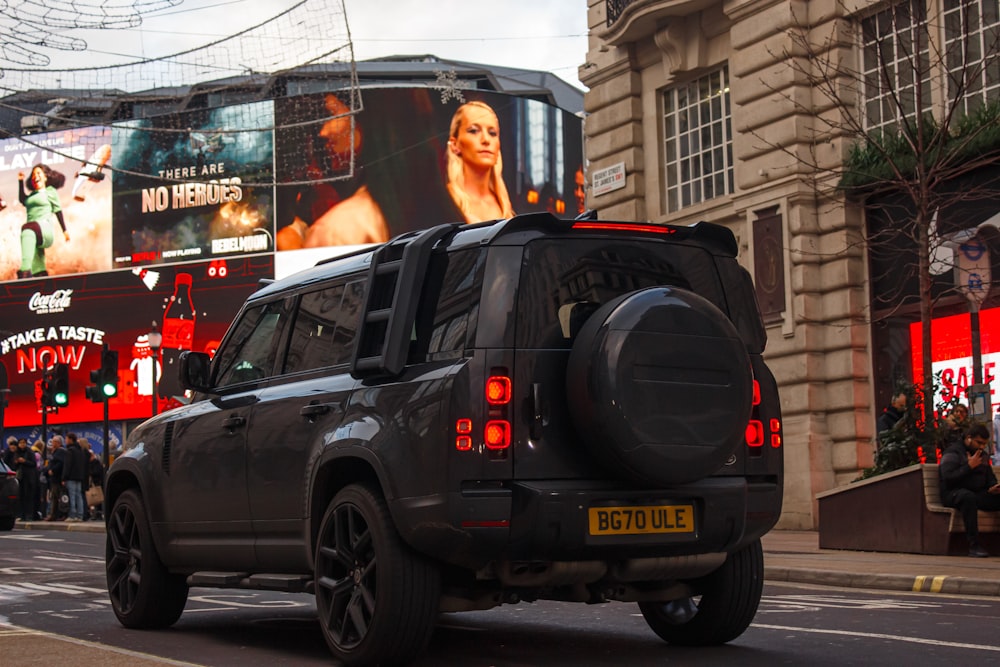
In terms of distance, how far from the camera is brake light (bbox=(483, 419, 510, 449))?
6102mm

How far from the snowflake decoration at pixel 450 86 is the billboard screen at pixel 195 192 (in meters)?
7.51

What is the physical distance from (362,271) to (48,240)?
6330cm

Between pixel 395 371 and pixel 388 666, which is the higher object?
pixel 395 371

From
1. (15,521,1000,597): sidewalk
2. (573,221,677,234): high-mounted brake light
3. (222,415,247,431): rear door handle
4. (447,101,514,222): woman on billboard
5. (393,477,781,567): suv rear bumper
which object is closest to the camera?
(393,477,781,567): suv rear bumper

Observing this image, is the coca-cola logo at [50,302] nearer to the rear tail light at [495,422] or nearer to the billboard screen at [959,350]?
the billboard screen at [959,350]

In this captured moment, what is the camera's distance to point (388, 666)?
6.36m

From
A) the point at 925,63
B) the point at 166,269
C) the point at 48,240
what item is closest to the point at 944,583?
the point at 925,63

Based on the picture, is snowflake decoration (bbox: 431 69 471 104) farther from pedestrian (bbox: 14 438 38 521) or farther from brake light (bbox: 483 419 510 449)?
brake light (bbox: 483 419 510 449)

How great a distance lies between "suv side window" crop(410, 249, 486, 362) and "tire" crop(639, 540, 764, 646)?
1777mm

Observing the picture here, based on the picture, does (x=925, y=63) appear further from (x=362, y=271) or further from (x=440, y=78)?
(x=440, y=78)

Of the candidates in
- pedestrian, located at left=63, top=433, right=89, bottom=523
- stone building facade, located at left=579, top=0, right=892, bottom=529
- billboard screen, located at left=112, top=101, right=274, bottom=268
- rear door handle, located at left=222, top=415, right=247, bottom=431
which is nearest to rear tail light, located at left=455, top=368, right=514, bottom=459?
rear door handle, located at left=222, top=415, right=247, bottom=431

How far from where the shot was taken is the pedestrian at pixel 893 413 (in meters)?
16.2

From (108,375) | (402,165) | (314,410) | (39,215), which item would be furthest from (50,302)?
(314,410)

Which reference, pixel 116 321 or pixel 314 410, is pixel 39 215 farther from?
pixel 314 410
